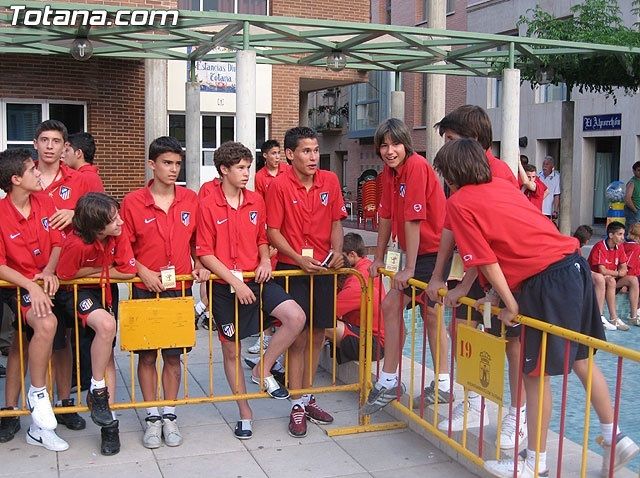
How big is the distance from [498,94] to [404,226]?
70.5 ft

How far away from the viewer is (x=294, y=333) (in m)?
4.91

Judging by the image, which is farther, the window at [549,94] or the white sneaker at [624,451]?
the window at [549,94]

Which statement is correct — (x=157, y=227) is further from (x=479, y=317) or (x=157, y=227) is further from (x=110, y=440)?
(x=479, y=317)

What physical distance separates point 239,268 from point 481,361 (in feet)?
5.66

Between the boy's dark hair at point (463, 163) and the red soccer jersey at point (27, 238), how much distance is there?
2.38 m

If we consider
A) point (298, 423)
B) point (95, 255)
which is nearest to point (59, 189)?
point (95, 255)

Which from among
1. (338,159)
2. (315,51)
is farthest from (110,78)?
(338,159)

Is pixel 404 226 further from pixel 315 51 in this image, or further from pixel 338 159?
pixel 338 159

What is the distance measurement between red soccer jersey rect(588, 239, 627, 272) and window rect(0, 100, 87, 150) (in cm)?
1074

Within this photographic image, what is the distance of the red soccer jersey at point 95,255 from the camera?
4.64 meters

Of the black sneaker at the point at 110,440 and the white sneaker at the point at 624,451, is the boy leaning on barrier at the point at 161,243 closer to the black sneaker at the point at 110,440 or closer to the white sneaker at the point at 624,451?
the black sneaker at the point at 110,440

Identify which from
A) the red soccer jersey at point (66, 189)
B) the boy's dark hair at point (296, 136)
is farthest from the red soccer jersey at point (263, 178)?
the red soccer jersey at point (66, 189)

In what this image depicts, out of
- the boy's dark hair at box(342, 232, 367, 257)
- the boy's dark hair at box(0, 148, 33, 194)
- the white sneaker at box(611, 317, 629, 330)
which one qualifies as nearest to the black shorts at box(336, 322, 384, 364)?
the boy's dark hair at box(342, 232, 367, 257)

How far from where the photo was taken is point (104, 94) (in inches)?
620
